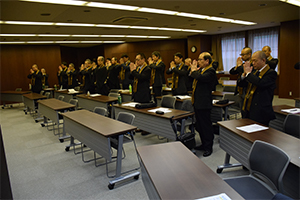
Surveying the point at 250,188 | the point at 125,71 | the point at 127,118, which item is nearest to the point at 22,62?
the point at 125,71

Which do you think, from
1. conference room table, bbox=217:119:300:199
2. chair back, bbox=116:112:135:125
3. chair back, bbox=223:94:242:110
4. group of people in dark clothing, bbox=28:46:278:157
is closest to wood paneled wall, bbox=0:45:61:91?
group of people in dark clothing, bbox=28:46:278:157

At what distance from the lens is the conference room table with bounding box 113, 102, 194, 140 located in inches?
146

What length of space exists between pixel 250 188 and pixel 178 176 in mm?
742

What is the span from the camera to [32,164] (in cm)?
401

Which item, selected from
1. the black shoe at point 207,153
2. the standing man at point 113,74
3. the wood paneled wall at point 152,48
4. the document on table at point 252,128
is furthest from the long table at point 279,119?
the wood paneled wall at point 152,48

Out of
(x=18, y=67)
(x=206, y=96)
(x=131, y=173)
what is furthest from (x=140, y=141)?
(x=18, y=67)

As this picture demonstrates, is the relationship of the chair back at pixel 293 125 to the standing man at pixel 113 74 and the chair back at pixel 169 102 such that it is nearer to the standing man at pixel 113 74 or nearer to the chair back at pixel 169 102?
the chair back at pixel 169 102

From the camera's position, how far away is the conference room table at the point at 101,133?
10.1 feet

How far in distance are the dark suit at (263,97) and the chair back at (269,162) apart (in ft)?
4.10

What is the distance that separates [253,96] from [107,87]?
497 centimetres

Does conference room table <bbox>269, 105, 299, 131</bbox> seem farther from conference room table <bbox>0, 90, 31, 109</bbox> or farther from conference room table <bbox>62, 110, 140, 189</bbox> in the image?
conference room table <bbox>0, 90, 31, 109</bbox>

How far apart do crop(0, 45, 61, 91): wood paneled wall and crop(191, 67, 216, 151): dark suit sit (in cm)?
1078

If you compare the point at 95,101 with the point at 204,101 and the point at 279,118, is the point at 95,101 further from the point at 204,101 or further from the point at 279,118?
the point at 279,118

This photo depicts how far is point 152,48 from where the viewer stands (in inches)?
529
